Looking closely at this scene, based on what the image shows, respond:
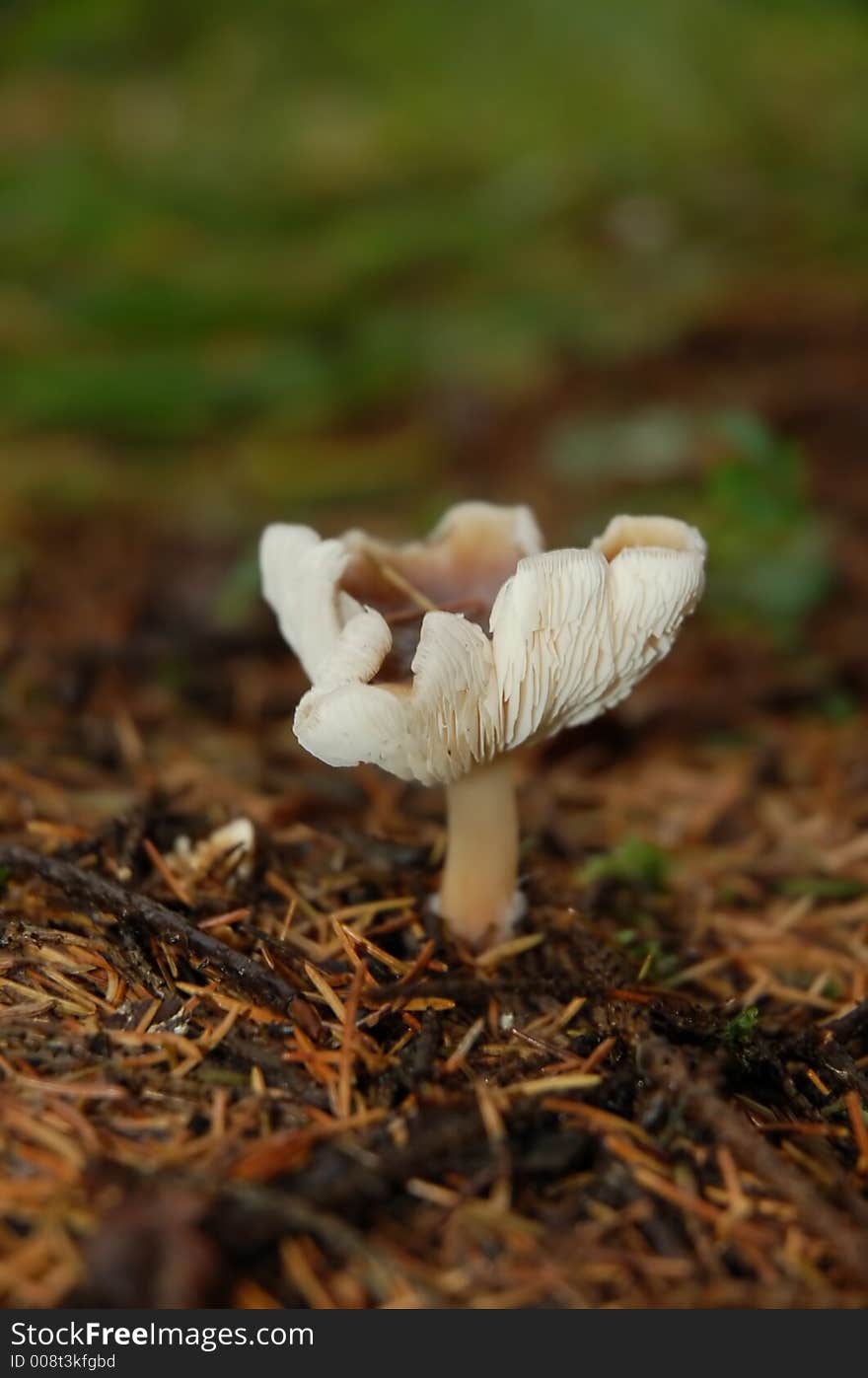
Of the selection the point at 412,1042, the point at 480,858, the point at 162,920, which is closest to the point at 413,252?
the point at 480,858

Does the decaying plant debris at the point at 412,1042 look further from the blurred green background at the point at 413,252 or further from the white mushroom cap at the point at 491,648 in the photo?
the blurred green background at the point at 413,252

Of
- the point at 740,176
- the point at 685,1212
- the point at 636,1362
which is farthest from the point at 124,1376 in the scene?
the point at 740,176

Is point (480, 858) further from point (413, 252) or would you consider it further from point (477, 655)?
point (413, 252)

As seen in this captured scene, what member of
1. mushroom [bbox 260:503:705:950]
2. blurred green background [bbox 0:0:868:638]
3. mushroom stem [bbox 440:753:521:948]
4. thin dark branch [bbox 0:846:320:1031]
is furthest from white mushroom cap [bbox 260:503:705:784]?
blurred green background [bbox 0:0:868:638]

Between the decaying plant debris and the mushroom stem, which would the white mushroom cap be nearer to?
the mushroom stem

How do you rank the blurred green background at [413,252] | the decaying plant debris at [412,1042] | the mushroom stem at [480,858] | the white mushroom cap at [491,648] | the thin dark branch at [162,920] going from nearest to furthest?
the decaying plant debris at [412,1042] → the white mushroom cap at [491,648] → the thin dark branch at [162,920] → the mushroom stem at [480,858] → the blurred green background at [413,252]

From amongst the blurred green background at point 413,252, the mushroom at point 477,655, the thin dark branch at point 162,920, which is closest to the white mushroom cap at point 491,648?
the mushroom at point 477,655
